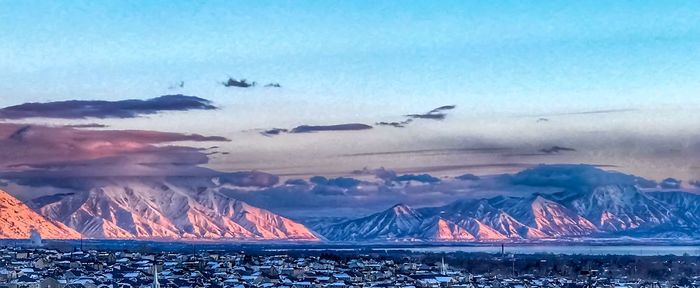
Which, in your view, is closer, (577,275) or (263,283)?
(263,283)

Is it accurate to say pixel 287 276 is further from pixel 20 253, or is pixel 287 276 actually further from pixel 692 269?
pixel 692 269

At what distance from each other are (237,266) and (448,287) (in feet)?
113

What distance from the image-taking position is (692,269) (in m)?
136

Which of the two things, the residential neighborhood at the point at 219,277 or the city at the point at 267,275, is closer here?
the residential neighborhood at the point at 219,277

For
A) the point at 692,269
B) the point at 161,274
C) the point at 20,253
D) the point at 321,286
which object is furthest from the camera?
the point at 692,269

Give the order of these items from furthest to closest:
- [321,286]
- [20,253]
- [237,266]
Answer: [20,253]
[237,266]
[321,286]

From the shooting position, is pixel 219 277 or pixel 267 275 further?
pixel 267 275

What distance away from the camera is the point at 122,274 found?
316ft

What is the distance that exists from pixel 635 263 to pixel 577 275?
3590 cm

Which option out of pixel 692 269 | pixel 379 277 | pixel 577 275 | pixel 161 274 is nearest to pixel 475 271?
pixel 577 275

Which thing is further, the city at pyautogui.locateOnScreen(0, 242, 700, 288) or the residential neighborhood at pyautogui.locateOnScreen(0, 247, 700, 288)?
the city at pyautogui.locateOnScreen(0, 242, 700, 288)

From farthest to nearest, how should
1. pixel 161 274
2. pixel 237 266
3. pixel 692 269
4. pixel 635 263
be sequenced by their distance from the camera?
pixel 635 263, pixel 692 269, pixel 237 266, pixel 161 274

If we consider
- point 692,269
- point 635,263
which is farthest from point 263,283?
point 635,263

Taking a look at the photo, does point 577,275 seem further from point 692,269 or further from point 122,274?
point 122,274
